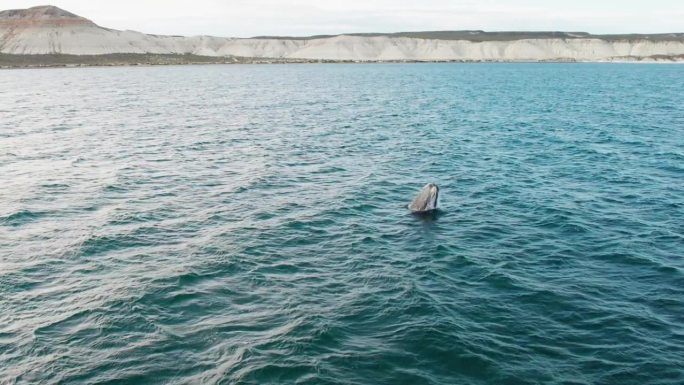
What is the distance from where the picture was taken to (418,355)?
55.7ft

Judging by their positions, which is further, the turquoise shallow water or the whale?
the whale

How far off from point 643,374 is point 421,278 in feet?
29.2

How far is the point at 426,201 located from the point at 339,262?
9352 mm

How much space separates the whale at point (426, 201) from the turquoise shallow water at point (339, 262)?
Answer: 0.90 meters

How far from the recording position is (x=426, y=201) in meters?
31.9

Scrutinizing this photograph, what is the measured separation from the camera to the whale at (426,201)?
104ft

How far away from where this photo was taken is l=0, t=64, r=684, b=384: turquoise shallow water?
16.7 m

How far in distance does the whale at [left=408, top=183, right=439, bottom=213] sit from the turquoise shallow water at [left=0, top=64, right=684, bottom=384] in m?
0.90

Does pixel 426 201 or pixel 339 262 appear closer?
pixel 339 262

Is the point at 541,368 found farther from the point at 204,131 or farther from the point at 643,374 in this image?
the point at 204,131

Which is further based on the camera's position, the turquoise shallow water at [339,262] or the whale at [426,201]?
the whale at [426,201]

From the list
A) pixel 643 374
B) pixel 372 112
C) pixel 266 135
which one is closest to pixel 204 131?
pixel 266 135

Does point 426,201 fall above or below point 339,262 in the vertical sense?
above

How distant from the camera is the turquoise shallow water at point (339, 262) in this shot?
16656mm
